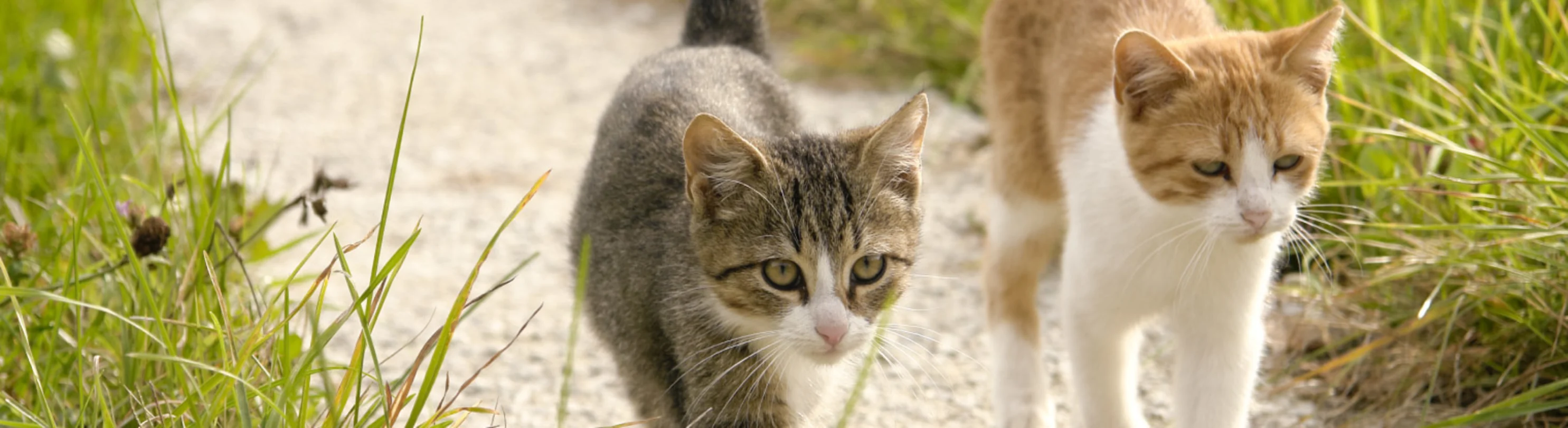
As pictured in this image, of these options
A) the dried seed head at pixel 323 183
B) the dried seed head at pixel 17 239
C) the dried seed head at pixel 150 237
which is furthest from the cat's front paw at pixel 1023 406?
the dried seed head at pixel 17 239

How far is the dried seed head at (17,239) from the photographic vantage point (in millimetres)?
2820

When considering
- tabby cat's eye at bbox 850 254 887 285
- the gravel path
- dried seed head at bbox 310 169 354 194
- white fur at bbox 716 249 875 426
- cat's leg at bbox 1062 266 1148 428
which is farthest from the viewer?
the gravel path

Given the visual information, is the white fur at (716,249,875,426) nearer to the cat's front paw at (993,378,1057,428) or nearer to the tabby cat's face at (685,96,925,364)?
the tabby cat's face at (685,96,925,364)

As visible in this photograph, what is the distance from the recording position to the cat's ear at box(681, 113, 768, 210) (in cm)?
252

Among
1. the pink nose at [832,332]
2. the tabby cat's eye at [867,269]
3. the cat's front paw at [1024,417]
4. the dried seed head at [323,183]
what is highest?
the dried seed head at [323,183]

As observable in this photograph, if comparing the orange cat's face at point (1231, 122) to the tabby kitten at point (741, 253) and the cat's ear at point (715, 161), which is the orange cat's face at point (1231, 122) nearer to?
the tabby kitten at point (741, 253)

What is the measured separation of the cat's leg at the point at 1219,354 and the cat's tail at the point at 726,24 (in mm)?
1434

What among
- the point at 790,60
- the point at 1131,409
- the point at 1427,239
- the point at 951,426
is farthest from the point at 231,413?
the point at 790,60

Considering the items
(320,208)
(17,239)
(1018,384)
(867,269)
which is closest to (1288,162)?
(867,269)

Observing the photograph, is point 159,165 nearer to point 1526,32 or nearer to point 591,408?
point 591,408

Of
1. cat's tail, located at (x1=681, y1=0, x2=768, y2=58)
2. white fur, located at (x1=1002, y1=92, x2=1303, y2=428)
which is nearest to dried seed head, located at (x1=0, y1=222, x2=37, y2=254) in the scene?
cat's tail, located at (x1=681, y1=0, x2=768, y2=58)

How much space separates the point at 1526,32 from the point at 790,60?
365 centimetres

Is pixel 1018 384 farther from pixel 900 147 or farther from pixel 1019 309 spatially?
pixel 900 147

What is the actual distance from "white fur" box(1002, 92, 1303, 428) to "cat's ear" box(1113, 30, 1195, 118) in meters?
0.17
